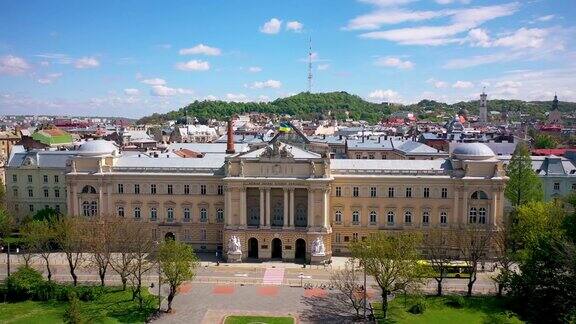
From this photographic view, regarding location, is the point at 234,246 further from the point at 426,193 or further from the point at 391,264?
the point at 426,193

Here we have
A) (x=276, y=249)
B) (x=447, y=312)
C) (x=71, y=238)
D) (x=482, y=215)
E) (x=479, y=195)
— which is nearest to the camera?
(x=447, y=312)

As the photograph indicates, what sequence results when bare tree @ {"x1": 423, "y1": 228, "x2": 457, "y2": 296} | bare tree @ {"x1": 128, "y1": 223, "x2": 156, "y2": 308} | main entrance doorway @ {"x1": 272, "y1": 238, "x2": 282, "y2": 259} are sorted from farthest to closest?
main entrance doorway @ {"x1": 272, "y1": 238, "x2": 282, "y2": 259}
bare tree @ {"x1": 423, "y1": 228, "x2": 457, "y2": 296}
bare tree @ {"x1": 128, "y1": 223, "x2": 156, "y2": 308}

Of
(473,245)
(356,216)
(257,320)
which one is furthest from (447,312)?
(356,216)

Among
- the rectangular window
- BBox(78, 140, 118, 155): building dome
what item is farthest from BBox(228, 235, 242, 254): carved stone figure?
the rectangular window

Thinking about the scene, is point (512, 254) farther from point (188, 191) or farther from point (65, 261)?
point (65, 261)

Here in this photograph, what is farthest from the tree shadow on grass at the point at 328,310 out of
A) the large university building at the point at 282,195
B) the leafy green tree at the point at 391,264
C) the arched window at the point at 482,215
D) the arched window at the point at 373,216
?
the arched window at the point at 482,215

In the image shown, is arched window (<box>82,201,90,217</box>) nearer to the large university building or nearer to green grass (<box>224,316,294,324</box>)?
the large university building

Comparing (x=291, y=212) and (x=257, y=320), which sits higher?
(x=291, y=212)
